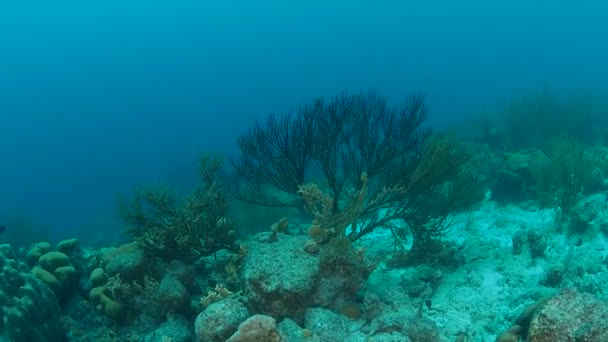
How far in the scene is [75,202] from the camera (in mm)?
→ 54094

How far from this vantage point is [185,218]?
7582 millimetres

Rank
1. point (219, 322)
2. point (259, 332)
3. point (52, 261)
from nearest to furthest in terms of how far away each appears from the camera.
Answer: point (259, 332) → point (219, 322) → point (52, 261)

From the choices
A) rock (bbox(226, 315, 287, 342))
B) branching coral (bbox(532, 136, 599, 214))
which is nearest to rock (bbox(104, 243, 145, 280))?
rock (bbox(226, 315, 287, 342))

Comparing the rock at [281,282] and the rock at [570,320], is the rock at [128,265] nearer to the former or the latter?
the rock at [281,282]

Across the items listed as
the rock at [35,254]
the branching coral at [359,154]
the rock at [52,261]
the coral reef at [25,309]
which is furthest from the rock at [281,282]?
the rock at [35,254]

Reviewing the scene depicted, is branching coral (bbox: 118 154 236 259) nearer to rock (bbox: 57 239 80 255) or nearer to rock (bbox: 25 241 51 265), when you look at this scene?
rock (bbox: 57 239 80 255)

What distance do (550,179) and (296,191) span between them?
661 cm

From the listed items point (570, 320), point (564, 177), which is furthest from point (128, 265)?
point (564, 177)

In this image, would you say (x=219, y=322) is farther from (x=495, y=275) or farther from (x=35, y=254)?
(x=495, y=275)

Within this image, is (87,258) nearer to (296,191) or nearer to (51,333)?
(51,333)

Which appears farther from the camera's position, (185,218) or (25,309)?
(185,218)

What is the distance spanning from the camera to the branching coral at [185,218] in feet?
24.8

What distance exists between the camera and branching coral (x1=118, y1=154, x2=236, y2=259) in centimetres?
756

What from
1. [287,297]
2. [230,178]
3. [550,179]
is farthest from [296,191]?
[550,179]
